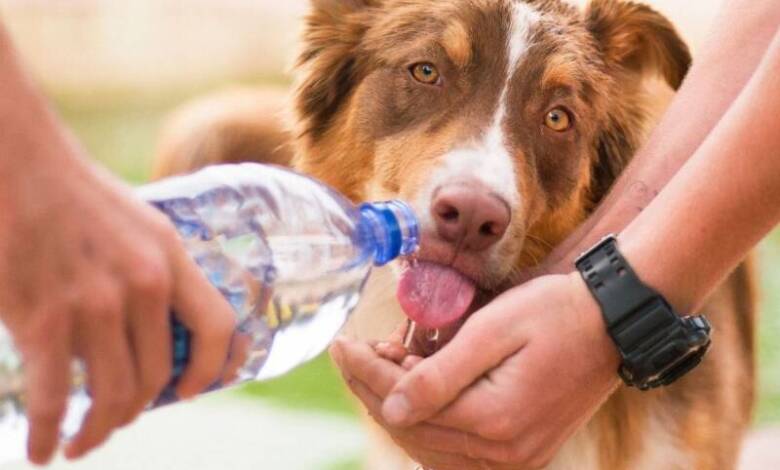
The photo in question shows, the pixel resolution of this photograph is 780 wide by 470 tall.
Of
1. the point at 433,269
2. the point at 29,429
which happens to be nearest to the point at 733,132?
the point at 433,269

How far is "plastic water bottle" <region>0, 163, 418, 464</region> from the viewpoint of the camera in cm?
140

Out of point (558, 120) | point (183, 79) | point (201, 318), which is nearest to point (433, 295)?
point (558, 120)

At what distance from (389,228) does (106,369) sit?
0.84m

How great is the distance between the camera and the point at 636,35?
2.33 metres

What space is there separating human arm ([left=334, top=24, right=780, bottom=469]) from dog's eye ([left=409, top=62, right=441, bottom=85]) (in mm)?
591

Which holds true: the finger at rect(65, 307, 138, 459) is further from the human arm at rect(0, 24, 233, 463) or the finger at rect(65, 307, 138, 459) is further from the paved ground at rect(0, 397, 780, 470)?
the paved ground at rect(0, 397, 780, 470)

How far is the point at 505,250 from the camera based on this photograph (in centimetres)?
189

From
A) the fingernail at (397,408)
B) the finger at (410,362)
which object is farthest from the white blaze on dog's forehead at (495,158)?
the fingernail at (397,408)

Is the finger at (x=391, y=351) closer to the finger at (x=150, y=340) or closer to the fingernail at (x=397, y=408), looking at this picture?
the fingernail at (x=397, y=408)

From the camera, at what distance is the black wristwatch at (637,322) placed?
1.58 meters

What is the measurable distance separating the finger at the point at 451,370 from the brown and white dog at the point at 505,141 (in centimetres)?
24

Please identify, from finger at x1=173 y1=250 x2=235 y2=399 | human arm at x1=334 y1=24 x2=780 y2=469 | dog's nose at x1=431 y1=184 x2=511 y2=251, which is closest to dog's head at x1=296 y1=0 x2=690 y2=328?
dog's nose at x1=431 y1=184 x2=511 y2=251

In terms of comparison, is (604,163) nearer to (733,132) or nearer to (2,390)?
(733,132)

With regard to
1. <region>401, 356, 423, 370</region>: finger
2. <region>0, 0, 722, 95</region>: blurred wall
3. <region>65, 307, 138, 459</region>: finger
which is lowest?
→ <region>0, 0, 722, 95</region>: blurred wall
